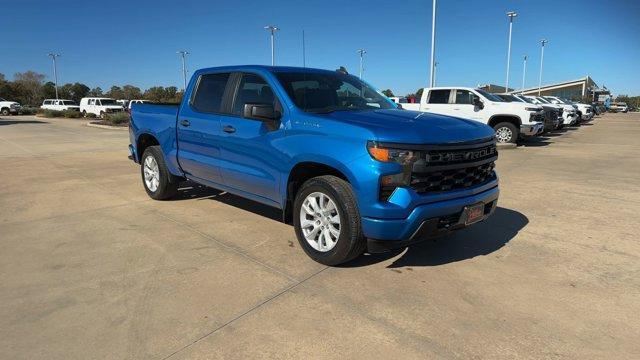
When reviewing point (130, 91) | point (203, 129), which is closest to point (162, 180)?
point (203, 129)

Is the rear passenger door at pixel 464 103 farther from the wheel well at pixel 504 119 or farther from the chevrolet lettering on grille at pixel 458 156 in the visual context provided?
the chevrolet lettering on grille at pixel 458 156

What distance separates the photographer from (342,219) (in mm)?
3760

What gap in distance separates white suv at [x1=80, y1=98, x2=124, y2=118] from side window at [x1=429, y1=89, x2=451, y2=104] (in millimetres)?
30072

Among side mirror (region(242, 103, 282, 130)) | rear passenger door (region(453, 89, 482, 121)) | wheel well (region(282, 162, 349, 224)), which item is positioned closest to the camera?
wheel well (region(282, 162, 349, 224))

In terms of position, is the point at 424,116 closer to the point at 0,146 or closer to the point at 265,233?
the point at 265,233

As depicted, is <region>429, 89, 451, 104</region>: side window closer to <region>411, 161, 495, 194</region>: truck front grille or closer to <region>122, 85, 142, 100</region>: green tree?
<region>411, 161, 495, 194</region>: truck front grille

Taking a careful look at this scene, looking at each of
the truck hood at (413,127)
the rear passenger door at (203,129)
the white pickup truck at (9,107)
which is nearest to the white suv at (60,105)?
the white pickup truck at (9,107)

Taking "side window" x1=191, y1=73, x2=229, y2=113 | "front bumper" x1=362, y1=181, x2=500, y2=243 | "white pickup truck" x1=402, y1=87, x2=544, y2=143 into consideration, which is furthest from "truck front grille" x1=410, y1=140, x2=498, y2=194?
"white pickup truck" x1=402, y1=87, x2=544, y2=143

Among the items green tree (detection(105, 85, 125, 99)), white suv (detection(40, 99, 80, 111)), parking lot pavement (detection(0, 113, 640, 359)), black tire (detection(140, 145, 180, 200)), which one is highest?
green tree (detection(105, 85, 125, 99))

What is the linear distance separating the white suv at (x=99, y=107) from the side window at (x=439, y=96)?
98.7 ft

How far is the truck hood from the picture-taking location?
3555mm

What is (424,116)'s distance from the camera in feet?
14.1

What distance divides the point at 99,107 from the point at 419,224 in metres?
40.1

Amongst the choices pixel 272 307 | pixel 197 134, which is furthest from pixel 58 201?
pixel 272 307
